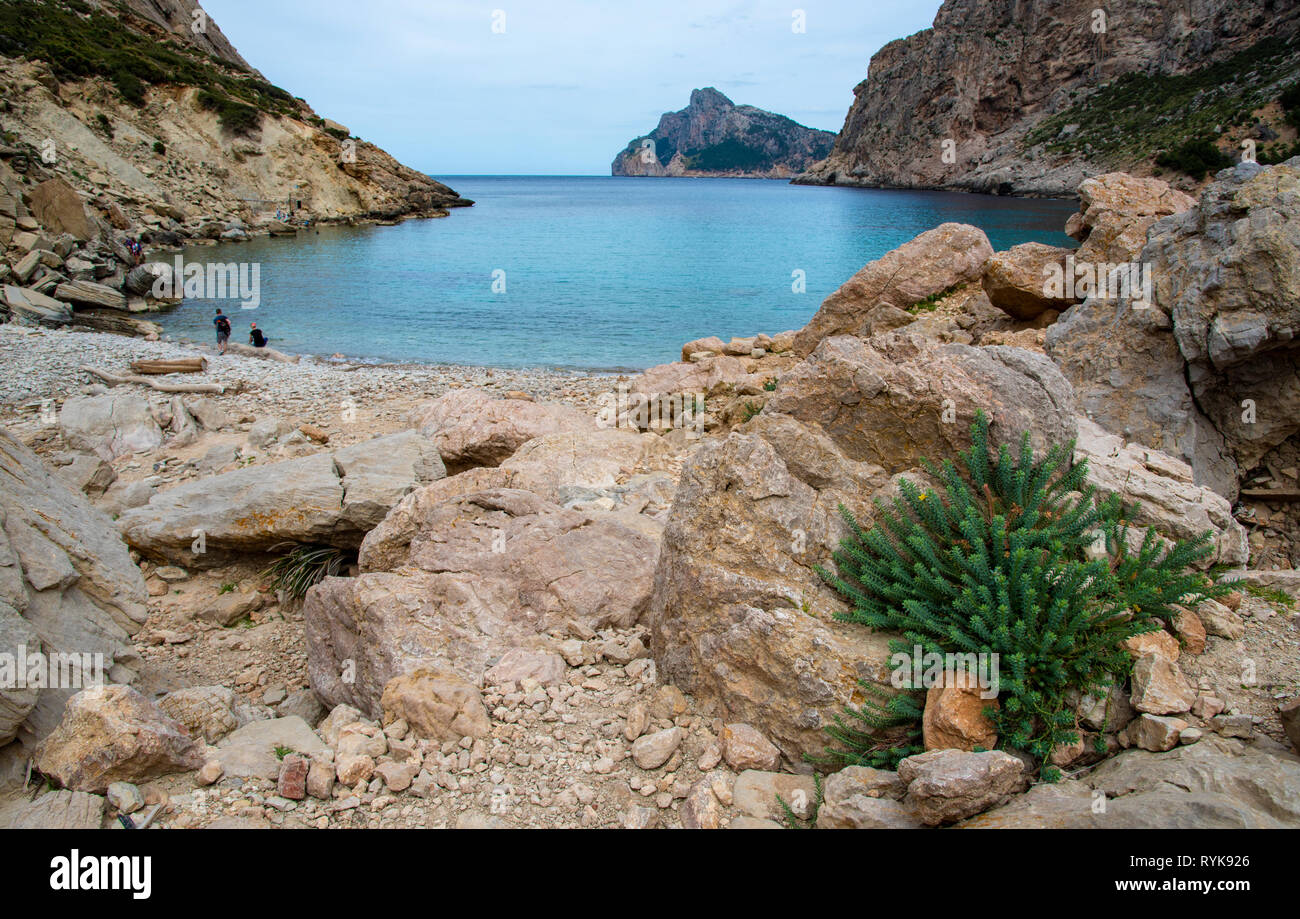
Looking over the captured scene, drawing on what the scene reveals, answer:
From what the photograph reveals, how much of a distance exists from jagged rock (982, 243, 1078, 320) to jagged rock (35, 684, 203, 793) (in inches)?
450

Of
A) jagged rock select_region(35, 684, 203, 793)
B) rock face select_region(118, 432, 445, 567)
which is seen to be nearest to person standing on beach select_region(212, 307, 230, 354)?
rock face select_region(118, 432, 445, 567)

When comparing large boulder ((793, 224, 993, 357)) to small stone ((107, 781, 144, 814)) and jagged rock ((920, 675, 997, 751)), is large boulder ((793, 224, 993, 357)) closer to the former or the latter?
jagged rock ((920, 675, 997, 751))

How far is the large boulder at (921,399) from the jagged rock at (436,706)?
3.24 m

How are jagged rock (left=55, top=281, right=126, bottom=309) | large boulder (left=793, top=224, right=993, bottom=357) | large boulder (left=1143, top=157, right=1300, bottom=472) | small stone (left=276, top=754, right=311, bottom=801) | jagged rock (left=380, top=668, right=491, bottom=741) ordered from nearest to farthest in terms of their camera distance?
small stone (left=276, top=754, right=311, bottom=801) < jagged rock (left=380, top=668, right=491, bottom=741) < large boulder (left=1143, top=157, right=1300, bottom=472) < large boulder (left=793, top=224, right=993, bottom=357) < jagged rock (left=55, top=281, right=126, bottom=309)

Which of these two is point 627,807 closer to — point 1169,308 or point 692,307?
point 1169,308

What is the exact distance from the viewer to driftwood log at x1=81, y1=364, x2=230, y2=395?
17.0 m

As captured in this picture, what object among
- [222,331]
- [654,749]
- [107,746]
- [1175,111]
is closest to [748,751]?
[654,749]

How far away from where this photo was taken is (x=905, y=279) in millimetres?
13312

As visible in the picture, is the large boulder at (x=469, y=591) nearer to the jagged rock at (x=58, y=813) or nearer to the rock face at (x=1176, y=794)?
the jagged rock at (x=58, y=813)

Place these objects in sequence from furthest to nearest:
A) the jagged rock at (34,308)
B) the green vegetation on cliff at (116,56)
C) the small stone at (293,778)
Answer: the green vegetation on cliff at (116,56) → the jagged rock at (34,308) → the small stone at (293,778)

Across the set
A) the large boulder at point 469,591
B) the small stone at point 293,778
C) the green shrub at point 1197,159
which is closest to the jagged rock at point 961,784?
the large boulder at point 469,591

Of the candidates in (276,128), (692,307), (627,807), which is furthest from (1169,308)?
(276,128)

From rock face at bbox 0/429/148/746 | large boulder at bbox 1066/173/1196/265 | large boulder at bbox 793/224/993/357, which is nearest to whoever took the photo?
rock face at bbox 0/429/148/746

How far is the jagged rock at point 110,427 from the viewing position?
1168cm
